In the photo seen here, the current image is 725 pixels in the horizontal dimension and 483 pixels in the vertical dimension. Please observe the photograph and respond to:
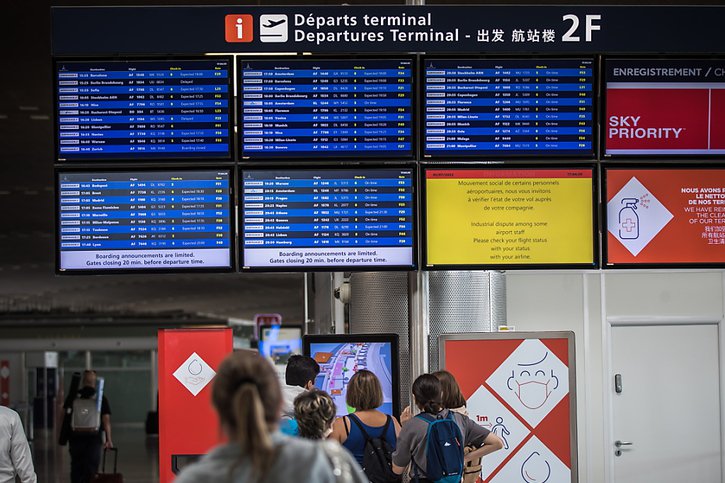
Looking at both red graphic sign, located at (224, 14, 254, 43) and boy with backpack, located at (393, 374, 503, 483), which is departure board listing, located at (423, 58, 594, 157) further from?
boy with backpack, located at (393, 374, 503, 483)

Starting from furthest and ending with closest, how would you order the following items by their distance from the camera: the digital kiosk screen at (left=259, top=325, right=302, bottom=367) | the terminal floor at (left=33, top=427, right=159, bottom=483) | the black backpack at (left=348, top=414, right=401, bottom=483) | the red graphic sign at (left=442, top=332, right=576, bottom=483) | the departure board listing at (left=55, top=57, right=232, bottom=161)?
the digital kiosk screen at (left=259, top=325, right=302, bottom=367) < the terminal floor at (left=33, top=427, right=159, bottom=483) < the red graphic sign at (left=442, top=332, right=576, bottom=483) < the departure board listing at (left=55, top=57, right=232, bottom=161) < the black backpack at (left=348, top=414, right=401, bottom=483)

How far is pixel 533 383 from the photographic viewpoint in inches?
264

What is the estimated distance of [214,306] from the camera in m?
35.2

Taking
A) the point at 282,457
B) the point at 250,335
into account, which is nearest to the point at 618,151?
the point at 282,457

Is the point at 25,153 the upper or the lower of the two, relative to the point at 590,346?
upper

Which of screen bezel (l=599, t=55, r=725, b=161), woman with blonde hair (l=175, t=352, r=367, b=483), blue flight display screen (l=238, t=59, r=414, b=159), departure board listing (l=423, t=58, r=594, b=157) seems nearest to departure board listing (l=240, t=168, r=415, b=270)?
blue flight display screen (l=238, t=59, r=414, b=159)

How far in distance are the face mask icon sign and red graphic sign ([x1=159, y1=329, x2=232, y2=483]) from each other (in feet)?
5.79

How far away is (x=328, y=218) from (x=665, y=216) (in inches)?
76.1

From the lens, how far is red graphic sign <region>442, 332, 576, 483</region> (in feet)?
22.0

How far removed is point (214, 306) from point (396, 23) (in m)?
29.7

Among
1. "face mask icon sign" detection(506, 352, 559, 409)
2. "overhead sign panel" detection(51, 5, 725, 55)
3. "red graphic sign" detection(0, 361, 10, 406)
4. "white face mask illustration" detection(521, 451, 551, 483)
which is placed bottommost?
"red graphic sign" detection(0, 361, 10, 406)

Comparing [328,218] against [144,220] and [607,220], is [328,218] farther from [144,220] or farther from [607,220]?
[607,220]

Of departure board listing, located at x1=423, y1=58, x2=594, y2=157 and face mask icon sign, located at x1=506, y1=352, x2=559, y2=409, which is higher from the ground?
departure board listing, located at x1=423, y1=58, x2=594, y2=157

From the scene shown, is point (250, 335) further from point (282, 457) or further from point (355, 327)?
point (282, 457)
